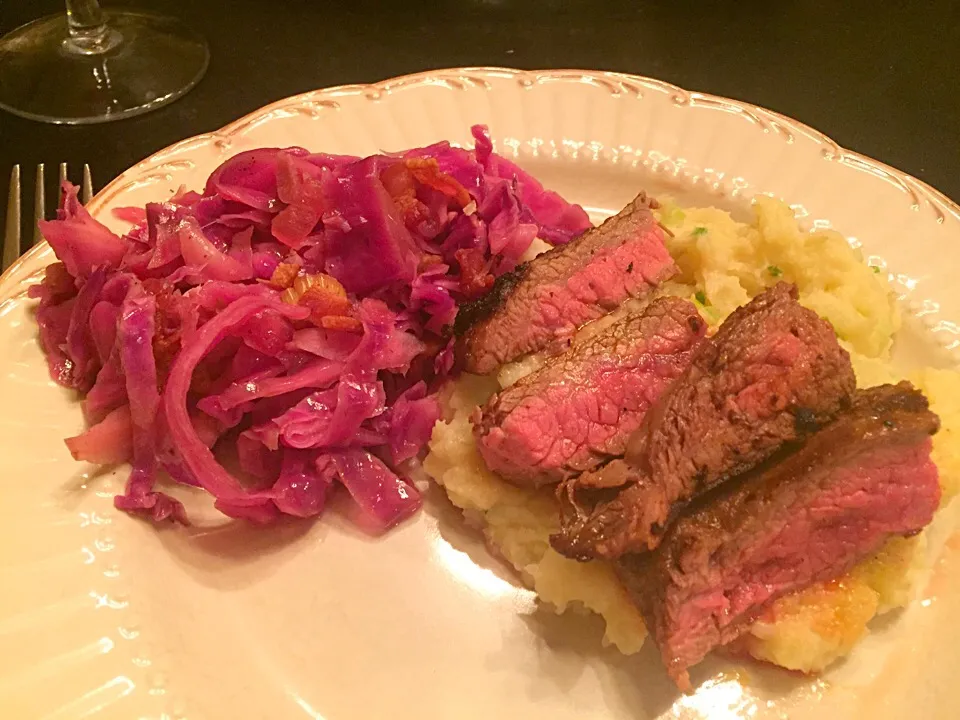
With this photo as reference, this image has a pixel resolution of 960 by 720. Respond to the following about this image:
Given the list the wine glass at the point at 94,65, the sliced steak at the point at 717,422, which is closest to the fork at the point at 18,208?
the wine glass at the point at 94,65

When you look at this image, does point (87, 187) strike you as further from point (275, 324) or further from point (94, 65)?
point (275, 324)

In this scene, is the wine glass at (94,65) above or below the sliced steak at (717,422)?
below

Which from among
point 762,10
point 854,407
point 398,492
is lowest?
point 398,492

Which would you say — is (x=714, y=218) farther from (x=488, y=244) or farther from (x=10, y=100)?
(x=10, y=100)

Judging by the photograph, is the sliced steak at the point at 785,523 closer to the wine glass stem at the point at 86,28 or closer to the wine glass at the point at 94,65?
the wine glass at the point at 94,65

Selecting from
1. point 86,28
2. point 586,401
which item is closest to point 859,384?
point 586,401

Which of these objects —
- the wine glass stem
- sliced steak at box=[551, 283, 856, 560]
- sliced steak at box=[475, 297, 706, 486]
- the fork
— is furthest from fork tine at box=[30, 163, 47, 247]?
sliced steak at box=[551, 283, 856, 560]

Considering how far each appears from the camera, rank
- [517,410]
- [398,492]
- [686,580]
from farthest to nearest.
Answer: [398,492] → [517,410] → [686,580]

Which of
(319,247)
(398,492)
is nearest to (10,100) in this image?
(319,247)
